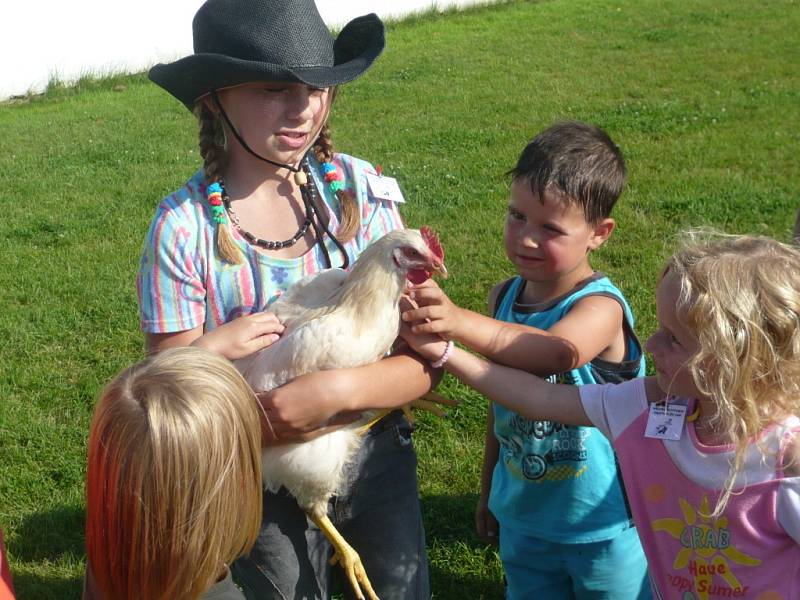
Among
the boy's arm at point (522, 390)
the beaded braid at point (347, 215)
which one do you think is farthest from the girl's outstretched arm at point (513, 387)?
the beaded braid at point (347, 215)

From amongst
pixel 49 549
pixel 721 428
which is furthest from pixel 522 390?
pixel 49 549

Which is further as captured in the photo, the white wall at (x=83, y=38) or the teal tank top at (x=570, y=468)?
the white wall at (x=83, y=38)

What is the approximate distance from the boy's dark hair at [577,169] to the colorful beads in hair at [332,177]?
0.59 metres

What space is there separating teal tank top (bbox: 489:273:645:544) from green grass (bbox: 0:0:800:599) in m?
1.00

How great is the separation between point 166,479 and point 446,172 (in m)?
6.12

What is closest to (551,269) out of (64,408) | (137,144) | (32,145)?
(64,408)

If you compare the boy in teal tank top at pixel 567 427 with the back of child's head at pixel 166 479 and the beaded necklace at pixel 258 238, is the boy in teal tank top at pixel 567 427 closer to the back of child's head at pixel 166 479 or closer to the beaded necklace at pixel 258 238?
the beaded necklace at pixel 258 238

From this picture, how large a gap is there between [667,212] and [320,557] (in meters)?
4.66

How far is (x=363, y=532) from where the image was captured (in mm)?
2428

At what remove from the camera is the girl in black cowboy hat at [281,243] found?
2195mm

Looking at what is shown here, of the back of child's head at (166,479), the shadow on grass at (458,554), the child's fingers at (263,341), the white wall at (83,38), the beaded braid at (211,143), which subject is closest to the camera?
the back of child's head at (166,479)

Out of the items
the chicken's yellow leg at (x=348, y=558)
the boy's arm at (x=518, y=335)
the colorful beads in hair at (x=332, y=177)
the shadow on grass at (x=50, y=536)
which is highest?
the colorful beads in hair at (x=332, y=177)

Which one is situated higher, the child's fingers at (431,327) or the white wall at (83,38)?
the white wall at (83,38)

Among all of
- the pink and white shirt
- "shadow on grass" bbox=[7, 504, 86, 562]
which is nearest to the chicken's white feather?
the pink and white shirt
